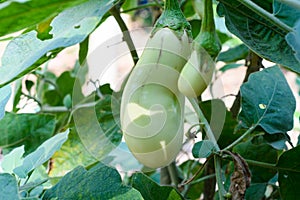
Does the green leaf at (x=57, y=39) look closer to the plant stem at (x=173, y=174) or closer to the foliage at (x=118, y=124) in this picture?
the foliage at (x=118, y=124)

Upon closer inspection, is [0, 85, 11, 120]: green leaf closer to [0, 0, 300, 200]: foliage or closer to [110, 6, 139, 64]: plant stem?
[0, 0, 300, 200]: foliage

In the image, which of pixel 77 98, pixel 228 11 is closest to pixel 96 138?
pixel 77 98

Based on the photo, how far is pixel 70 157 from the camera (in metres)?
0.56

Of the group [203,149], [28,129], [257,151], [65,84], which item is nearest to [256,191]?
[257,151]

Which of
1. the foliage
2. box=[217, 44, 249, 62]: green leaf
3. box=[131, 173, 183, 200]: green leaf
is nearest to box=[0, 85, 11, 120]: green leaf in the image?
the foliage

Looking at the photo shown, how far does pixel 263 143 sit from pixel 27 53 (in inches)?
10.8

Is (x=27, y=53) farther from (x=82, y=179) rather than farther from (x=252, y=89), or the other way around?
(x=252, y=89)

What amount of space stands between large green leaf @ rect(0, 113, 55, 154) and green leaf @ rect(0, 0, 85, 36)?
1.14 feet

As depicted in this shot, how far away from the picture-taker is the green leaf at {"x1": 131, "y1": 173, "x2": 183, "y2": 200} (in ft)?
1.34

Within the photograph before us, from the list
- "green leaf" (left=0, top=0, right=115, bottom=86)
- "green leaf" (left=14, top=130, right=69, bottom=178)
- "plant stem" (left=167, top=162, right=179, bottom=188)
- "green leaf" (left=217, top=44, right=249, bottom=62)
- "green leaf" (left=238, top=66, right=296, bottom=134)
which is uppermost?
"green leaf" (left=0, top=0, right=115, bottom=86)

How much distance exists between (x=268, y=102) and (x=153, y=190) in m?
0.15

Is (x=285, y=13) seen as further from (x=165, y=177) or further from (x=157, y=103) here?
(x=165, y=177)

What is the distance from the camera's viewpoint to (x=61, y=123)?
726 mm

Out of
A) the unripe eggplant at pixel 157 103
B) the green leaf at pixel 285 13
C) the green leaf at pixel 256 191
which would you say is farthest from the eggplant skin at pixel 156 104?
the green leaf at pixel 256 191
